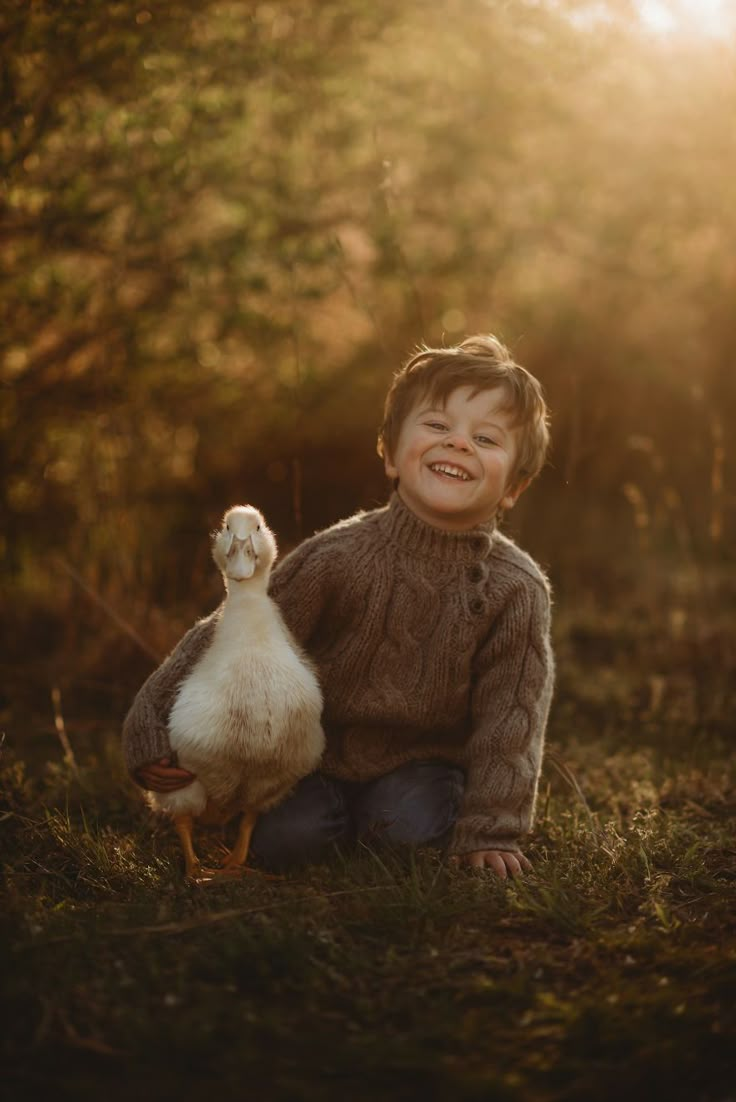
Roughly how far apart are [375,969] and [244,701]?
70 centimetres

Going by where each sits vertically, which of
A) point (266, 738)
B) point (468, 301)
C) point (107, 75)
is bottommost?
point (266, 738)

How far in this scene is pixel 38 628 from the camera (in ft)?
17.8

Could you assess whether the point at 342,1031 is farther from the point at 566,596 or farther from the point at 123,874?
the point at 566,596

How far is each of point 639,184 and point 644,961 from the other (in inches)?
211

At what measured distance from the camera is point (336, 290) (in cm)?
626

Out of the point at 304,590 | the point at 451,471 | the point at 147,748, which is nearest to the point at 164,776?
the point at 147,748

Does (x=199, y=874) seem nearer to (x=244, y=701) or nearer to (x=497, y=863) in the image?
(x=244, y=701)

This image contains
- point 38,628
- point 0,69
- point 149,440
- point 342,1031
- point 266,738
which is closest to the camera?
point 342,1031

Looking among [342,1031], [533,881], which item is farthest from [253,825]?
[342,1031]

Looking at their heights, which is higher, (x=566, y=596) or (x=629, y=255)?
(x=629, y=255)

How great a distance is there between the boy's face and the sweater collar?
2 cm

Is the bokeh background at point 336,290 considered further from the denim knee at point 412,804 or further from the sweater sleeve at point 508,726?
the denim knee at point 412,804

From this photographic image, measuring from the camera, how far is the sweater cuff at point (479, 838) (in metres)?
2.82

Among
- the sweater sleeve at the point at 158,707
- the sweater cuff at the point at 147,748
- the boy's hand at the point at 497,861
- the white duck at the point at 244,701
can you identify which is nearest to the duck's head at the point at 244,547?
the white duck at the point at 244,701
